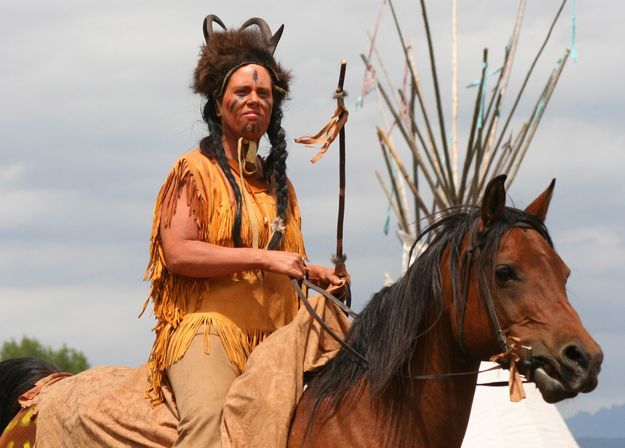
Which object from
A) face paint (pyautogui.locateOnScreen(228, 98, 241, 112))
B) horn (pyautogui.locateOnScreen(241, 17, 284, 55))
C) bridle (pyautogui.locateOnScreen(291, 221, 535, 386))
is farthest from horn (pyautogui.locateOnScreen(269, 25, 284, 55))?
bridle (pyautogui.locateOnScreen(291, 221, 535, 386))

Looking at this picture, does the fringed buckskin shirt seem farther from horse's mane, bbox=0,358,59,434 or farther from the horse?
horse's mane, bbox=0,358,59,434

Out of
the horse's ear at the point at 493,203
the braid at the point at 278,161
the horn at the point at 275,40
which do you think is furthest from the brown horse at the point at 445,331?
the horn at the point at 275,40

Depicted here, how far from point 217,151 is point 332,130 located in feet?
1.91

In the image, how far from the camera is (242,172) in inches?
265

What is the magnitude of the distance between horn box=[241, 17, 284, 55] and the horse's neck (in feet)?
6.48

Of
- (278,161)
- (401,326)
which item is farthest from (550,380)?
(278,161)

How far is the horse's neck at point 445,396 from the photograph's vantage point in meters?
5.77

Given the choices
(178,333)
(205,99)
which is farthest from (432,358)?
(205,99)

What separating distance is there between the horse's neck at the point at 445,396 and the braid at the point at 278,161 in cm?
130

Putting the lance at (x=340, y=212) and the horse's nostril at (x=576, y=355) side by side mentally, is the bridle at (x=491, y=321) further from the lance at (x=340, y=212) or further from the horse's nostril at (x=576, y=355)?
the lance at (x=340, y=212)

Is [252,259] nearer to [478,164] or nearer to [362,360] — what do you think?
[362,360]

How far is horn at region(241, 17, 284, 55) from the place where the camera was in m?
7.02

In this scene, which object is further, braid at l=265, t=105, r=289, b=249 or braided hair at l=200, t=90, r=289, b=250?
braid at l=265, t=105, r=289, b=249

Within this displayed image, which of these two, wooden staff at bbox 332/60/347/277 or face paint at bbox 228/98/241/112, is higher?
face paint at bbox 228/98/241/112
